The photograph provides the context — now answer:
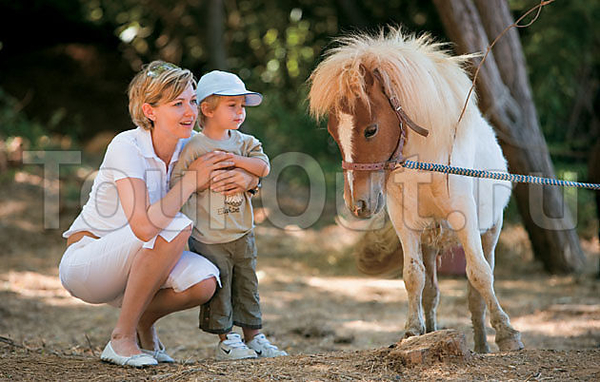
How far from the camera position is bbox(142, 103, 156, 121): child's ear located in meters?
2.87

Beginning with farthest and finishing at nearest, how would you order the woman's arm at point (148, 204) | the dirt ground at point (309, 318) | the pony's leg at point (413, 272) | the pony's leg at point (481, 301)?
the pony's leg at point (481, 301) → the pony's leg at point (413, 272) → the woman's arm at point (148, 204) → the dirt ground at point (309, 318)

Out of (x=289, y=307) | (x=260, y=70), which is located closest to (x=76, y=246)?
(x=289, y=307)

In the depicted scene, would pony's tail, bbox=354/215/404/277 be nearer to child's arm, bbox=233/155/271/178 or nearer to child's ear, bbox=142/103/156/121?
child's arm, bbox=233/155/271/178

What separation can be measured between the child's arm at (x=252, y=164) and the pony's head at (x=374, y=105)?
337 millimetres

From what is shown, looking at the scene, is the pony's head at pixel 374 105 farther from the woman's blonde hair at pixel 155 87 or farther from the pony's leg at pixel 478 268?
the woman's blonde hair at pixel 155 87

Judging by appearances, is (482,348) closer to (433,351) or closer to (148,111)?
(433,351)

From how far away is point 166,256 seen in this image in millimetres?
2773

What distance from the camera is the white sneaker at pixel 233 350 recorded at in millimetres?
2914

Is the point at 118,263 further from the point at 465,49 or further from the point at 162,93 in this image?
the point at 465,49

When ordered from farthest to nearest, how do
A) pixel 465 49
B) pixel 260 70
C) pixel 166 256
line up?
1. pixel 260 70
2. pixel 465 49
3. pixel 166 256

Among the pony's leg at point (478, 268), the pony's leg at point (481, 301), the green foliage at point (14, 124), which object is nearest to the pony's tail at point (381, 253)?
the pony's leg at point (481, 301)

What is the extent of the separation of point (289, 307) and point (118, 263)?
103 inches

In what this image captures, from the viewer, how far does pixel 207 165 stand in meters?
2.85

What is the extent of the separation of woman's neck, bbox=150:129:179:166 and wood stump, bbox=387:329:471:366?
4.32 feet
